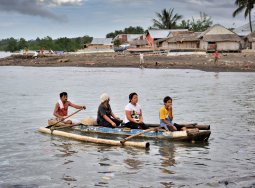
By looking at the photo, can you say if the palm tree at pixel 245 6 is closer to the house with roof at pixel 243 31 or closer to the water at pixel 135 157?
the house with roof at pixel 243 31

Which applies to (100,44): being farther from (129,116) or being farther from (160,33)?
(129,116)

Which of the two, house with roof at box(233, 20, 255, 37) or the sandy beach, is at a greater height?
house with roof at box(233, 20, 255, 37)

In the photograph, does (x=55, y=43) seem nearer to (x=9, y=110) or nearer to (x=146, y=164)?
(x=9, y=110)

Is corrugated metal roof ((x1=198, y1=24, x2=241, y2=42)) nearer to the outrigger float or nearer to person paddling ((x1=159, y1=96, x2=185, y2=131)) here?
the outrigger float

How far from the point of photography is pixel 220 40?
199 ft

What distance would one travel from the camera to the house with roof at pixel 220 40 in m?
61.1

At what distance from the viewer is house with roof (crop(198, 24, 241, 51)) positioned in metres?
61.1

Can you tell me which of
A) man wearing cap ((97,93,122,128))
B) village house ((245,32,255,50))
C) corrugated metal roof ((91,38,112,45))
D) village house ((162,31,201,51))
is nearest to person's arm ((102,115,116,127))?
man wearing cap ((97,93,122,128))

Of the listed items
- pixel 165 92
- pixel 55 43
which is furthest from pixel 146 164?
pixel 55 43

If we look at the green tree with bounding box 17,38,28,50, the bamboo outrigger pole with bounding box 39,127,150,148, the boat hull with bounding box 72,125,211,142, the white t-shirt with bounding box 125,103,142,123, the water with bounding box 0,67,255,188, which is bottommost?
the water with bounding box 0,67,255,188

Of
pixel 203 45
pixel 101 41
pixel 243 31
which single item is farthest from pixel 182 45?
pixel 101 41

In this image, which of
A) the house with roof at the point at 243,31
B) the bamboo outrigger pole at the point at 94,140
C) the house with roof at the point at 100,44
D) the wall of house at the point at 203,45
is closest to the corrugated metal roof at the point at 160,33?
the house with roof at the point at 243,31

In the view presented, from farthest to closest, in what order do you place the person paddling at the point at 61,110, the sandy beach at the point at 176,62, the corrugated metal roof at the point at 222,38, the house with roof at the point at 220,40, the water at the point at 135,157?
the house with roof at the point at 220,40
the corrugated metal roof at the point at 222,38
the sandy beach at the point at 176,62
the person paddling at the point at 61,110
the water at the point at 135,157

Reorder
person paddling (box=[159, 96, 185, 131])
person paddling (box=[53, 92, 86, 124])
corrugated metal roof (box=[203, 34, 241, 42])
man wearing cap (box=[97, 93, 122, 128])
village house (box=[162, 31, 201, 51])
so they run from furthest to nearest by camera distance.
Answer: village house (box=[162, 31, 201, 51])
corrugated metal roof (box=[203, 34, 241, 42])
person paddling (box=[53, 92, 86, 124])
man wearing cap (box=[97, 93, 122, 128])
person paddling (box=[159, 96, 185, 131])
